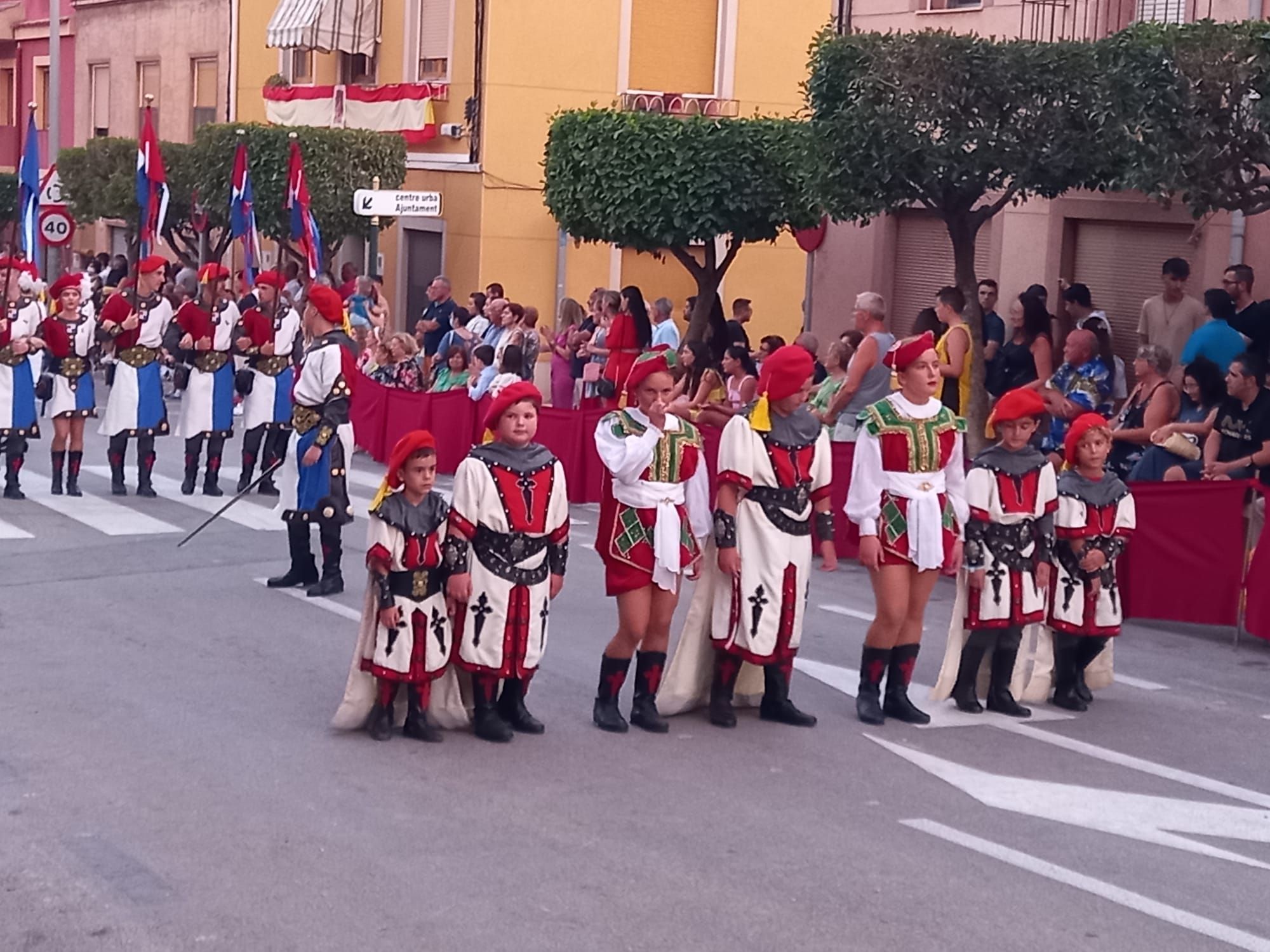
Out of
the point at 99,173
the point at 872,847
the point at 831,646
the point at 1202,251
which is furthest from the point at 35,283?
the point at 99,173

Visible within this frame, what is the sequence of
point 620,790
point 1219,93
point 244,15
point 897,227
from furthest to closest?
point 244,15
point 897,227
point 1219,93
point 620,790

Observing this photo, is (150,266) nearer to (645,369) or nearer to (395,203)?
(395,203)

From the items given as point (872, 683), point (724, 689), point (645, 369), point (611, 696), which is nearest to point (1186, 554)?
point (872, 683)

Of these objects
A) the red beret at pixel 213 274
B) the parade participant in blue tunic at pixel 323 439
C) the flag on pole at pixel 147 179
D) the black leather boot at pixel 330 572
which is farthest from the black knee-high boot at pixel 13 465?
the black leather boot at pixel 330 572

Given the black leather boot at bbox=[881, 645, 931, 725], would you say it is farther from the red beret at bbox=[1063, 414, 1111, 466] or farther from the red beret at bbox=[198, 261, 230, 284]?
the red beret at bbox=[198, 261, 230, 284]

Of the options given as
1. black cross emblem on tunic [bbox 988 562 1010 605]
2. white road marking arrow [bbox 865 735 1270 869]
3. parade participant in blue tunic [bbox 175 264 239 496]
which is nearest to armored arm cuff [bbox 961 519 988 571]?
black cross emblem on tunic [bbox 988 562 1010 605]

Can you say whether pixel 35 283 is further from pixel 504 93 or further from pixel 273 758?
pixel 504 93

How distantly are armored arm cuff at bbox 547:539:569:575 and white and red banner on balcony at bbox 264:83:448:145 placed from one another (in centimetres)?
2174

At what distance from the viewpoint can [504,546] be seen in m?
8.28

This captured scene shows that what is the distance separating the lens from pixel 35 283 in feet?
55.3

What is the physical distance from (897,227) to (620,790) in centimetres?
1421

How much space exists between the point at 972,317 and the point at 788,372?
7.86 meters

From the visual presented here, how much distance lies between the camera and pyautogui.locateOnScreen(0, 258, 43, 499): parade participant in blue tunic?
1602cm

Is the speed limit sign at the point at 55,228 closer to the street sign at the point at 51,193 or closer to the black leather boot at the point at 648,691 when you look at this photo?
the street sign at the point at 51,193
